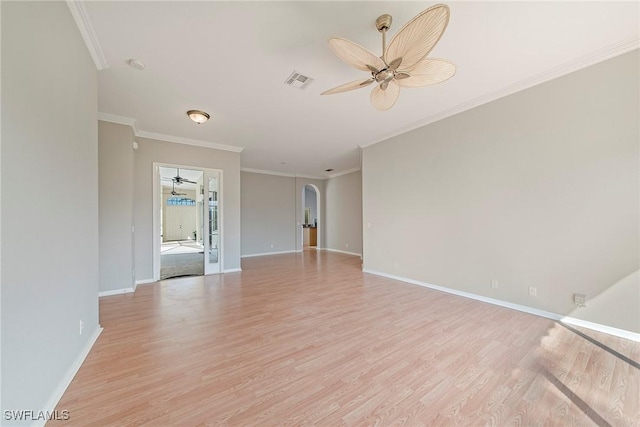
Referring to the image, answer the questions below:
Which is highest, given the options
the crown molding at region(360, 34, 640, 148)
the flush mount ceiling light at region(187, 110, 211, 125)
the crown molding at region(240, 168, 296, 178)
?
the crown molding at region(360, 34, 640, 148)

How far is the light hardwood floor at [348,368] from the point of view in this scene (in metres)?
1.47

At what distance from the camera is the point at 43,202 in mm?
1442

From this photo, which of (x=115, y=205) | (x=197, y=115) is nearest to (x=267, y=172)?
(x=197, y=115)

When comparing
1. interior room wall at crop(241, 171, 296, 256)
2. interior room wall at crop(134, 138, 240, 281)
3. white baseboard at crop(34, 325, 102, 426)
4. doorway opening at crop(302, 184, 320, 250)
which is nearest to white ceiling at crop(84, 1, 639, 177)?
interior room wall at crop(134, 138, 240, 281)

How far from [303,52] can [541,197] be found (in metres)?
3.29

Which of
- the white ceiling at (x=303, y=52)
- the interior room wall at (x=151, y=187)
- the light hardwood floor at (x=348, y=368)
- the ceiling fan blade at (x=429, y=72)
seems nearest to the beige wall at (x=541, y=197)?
the white ceiling at (x=303, y=52)

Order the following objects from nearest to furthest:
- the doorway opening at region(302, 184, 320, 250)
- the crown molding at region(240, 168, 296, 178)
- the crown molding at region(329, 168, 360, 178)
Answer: the crown molding at region(240, 168, 296, 178) < the crown molding at region(329, 168, 360, 178) < the doorway opening at region(302, 184, 320, 250)

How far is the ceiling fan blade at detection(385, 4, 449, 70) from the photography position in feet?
4.80

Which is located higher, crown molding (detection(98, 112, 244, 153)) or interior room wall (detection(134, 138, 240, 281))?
crown molding (detection(98, 112, 244, 153))

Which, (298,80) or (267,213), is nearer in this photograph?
(298,80)

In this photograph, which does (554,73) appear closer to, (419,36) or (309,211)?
(419,36)

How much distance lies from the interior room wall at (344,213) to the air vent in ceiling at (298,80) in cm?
504

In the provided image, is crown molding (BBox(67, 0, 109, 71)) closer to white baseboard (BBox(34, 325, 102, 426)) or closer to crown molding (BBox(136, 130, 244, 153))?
crown molding (BBox(136, 130, 244, 153))

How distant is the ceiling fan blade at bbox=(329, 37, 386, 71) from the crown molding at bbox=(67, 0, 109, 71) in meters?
1.99
